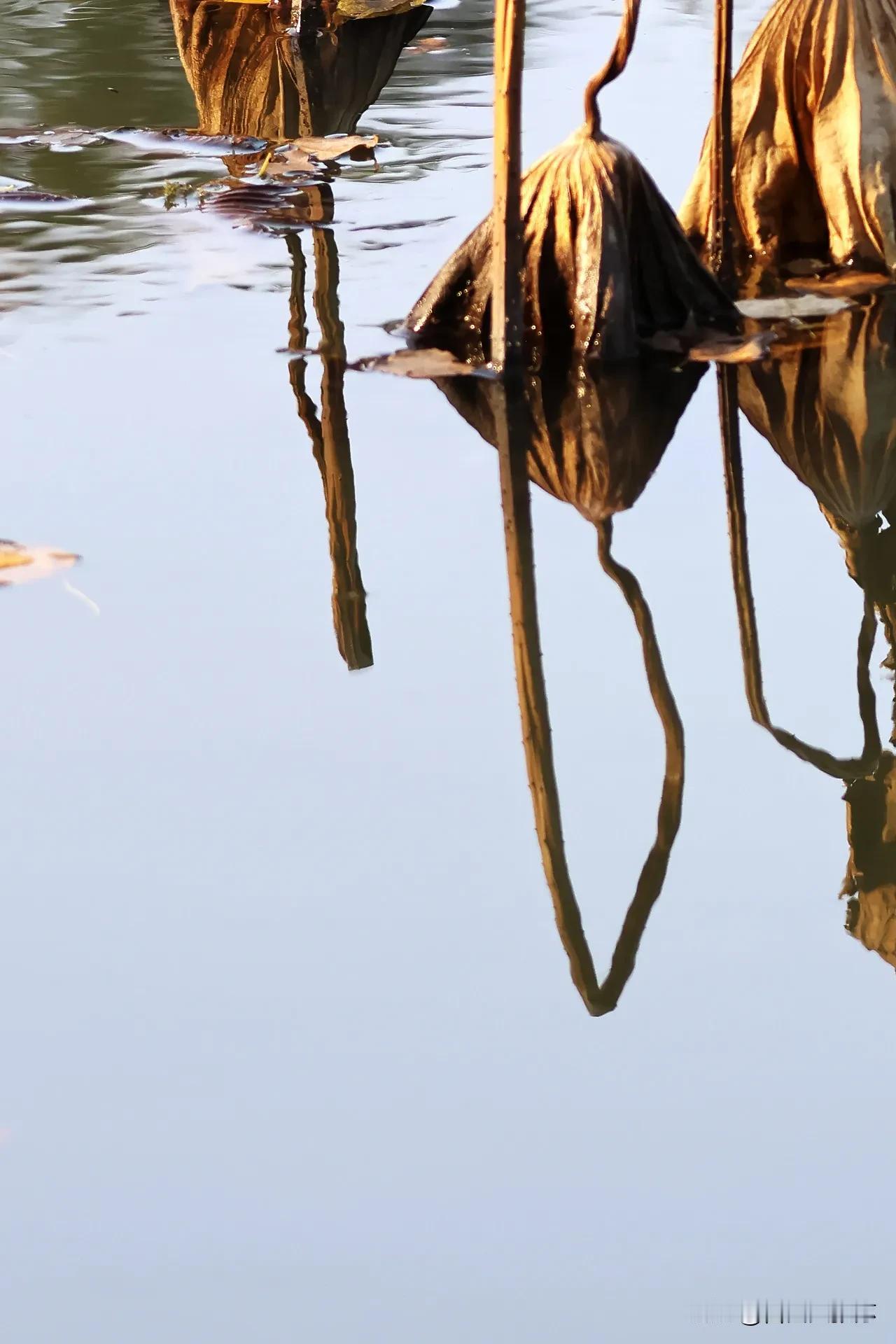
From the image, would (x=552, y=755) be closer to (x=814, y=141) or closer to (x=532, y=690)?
(x=532, y=690)

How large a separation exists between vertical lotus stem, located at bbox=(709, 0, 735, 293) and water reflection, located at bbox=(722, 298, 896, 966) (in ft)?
1.03

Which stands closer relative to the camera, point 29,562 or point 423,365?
point 29,562

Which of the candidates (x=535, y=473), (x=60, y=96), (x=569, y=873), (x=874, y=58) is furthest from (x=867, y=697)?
(x=60, y=96)

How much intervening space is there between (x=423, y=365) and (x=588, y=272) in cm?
46

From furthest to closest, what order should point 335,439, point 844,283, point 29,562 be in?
point 844,283
point 335,439
point 29,562

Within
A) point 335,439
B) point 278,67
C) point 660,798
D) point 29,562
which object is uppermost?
point 278,67

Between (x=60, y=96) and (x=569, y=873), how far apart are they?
5.73 metres

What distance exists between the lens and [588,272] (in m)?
4.28

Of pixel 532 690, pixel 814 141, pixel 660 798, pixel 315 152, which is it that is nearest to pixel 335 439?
pixel 532 690

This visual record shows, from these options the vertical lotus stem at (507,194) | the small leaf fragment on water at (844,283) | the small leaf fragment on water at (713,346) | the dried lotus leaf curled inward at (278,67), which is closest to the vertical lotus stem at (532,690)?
the vertical lotus stem at (507,194)

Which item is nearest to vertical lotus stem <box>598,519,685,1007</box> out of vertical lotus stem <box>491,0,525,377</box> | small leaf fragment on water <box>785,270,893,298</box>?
vertical lotus stem <box>491,0,525,377</box>

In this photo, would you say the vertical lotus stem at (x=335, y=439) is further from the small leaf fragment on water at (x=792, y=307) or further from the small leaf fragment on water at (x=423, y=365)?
the small leaf fragment on water at (x=792, y=307)

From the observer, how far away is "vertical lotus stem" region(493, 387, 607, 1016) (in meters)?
2.30

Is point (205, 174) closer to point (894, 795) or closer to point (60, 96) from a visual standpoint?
point (60, 96)
